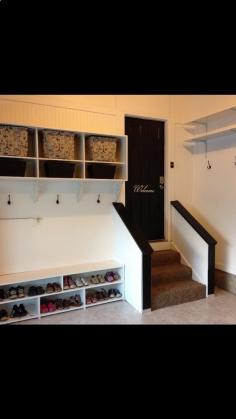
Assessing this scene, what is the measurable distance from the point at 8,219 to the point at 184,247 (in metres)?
2.38

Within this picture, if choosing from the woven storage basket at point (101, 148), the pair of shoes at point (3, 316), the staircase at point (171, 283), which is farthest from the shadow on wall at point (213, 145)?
the pair of shoes at point (3, 316)

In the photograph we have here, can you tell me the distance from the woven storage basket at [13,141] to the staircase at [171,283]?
2.15 m

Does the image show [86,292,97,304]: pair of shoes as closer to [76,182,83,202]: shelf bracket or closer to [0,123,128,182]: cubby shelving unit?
[76,182,83,202]: shelf bracket

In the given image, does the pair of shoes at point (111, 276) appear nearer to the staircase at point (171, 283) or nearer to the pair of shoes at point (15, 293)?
the staircase at point (171, 283)

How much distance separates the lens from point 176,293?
10.1ft

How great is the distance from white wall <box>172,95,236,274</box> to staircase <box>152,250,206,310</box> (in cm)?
58

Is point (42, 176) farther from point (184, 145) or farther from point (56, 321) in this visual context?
point (184, 145)

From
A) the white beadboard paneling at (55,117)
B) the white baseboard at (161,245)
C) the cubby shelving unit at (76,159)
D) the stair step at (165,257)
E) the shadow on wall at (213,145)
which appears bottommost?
the stair step at (165,257)

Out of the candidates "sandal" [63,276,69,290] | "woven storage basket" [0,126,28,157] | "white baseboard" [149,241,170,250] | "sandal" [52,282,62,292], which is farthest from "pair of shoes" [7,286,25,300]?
"white baseboard" [149,241,170,250]

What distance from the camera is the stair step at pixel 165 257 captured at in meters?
3.58

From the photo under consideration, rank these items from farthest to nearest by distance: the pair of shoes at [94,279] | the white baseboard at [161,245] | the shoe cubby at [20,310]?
the white baseboard at [161,245]
the pair of shoes at [94,279]
the shoe cubby at [20,310]

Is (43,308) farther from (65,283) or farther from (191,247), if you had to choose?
(191,247)
